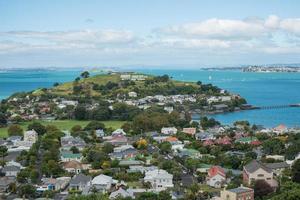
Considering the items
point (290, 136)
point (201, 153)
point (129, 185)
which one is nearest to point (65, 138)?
point (201, 153)

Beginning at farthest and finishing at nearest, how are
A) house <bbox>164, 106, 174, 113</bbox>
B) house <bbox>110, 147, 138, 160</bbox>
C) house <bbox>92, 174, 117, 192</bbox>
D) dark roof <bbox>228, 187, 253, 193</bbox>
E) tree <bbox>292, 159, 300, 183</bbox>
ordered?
house <bbox>164, 106, 174, 113</bbox> → house <bbox>110, 147, 138, 160</bbox> → house <bbox>92, 174, 117, 192</bbox> → tree <bbox>292, 159, 300, 183</bbox> → dark roof <bbox>228, 187, 253, 193</bbox>

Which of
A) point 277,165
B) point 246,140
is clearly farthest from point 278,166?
point 246,140

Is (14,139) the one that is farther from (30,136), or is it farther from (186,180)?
(186,180)

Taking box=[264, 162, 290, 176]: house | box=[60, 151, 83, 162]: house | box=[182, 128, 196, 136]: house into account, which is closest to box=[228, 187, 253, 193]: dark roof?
box=[264, 162, 290, 176]: house

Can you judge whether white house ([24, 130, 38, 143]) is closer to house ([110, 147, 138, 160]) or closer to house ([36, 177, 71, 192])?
house ([110, 147, 138, 160])

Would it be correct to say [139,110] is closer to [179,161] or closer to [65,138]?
[65,138]

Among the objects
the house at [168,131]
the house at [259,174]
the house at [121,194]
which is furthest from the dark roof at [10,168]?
the house at [168,131]

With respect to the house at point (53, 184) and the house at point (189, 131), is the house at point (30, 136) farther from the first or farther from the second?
the house at point (53, 184)
